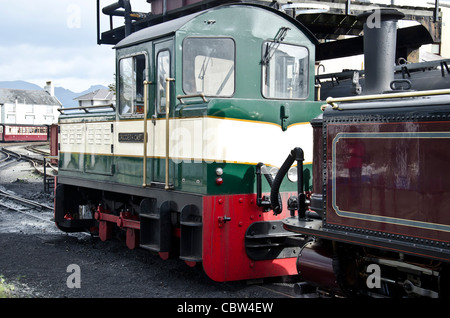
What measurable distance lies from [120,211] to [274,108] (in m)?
3.54

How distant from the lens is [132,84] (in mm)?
7816

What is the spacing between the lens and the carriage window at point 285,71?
708cm

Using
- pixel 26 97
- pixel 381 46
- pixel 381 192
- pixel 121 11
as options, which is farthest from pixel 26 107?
pixel 381 192

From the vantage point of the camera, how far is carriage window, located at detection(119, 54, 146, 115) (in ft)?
25.1

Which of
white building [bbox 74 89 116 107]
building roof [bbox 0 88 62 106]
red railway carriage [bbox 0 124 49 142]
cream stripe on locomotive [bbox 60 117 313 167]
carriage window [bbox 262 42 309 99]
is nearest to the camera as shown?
cream stripe on locomotive [bbox 60 117 313 167]

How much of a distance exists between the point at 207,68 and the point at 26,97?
8091cm

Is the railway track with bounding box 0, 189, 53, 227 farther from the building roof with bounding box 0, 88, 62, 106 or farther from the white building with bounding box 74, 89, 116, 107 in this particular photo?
the building roof with bounding box 0, 88, 62, 106

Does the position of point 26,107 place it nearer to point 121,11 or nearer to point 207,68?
point 121,11

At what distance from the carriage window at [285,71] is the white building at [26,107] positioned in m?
75.8

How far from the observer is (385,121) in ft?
14.3

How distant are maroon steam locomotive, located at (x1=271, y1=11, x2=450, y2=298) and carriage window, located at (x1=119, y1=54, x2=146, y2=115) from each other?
313 centimetres

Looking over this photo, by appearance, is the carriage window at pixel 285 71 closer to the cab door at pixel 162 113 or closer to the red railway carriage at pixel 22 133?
the cab door at pixel 162 113

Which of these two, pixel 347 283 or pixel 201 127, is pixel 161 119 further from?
pixel 347 283

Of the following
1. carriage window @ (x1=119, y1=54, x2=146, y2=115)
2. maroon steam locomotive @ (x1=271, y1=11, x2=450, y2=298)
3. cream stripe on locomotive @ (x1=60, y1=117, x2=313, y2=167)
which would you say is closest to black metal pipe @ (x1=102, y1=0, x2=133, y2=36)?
carriage window @ (x1=119, y1=54, x2=146, y2=115)
